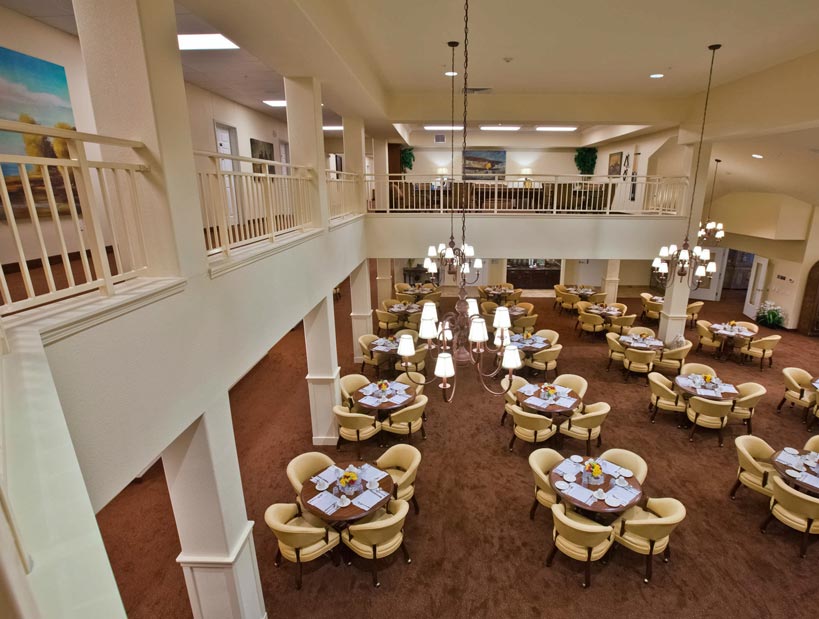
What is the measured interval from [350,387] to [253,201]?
182 inches

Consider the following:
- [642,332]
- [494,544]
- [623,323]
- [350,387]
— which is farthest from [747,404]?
[350,387]

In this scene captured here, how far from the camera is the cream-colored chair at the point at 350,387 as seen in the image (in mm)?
7984

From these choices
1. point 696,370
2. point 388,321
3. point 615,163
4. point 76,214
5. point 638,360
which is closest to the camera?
point 76,214

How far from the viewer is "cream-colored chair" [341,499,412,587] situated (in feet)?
16.7

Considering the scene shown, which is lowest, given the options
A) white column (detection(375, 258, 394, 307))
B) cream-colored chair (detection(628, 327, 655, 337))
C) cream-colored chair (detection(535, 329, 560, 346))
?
cream-colored chair (detection(628, 327, 655, 337))

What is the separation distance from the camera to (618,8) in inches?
212

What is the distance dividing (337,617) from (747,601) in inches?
176

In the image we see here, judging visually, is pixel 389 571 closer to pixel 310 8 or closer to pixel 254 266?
pixel 254 266

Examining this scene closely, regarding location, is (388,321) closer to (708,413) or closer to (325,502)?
(325,502)

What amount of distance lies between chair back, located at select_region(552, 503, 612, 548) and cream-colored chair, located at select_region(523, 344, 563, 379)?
5.05m

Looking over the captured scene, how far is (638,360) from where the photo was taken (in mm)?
9922

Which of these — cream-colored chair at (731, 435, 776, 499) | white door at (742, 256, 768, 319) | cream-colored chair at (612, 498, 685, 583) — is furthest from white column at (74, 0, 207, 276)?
white door at (742, 256, 768, 319)

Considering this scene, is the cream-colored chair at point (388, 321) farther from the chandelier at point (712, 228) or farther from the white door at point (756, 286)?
the white door at point (756, 286)

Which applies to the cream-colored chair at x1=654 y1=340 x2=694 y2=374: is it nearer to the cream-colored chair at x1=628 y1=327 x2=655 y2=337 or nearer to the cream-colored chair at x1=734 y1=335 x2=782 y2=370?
the cream-colored chair at x1=628 y1=327 x2=655 y2=337
